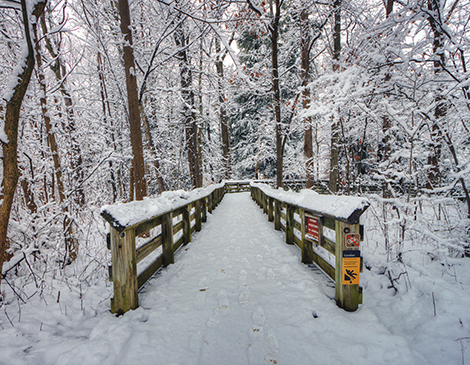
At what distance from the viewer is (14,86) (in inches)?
81.9

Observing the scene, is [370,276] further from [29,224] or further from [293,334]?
[29,224]

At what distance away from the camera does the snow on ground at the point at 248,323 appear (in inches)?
70.4

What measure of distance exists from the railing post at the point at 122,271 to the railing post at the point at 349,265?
95.7 inches

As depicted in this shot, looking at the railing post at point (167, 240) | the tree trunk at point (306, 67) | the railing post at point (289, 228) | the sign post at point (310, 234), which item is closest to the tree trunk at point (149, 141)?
the railing post at point (167, 240)

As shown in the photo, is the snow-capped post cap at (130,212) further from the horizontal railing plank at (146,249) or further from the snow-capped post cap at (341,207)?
the snow-capped post cap at (341,207)

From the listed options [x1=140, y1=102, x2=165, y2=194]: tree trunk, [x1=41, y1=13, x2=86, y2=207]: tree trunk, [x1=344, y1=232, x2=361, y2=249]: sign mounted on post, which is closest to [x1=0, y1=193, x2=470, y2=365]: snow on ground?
[x1=344, y1=232, x2=361, y2=249]: sign mounted on post

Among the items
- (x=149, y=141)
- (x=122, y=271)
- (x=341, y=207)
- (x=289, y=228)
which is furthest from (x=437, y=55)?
(x=149, y=141)

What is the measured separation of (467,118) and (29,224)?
8.08 meters

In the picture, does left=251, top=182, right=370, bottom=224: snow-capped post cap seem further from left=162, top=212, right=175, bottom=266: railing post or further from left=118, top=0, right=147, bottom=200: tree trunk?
left=118, top=0, right=147, bottom=200: tree trunk

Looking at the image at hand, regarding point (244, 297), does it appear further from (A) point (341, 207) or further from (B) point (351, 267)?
(A) point (341, 207)

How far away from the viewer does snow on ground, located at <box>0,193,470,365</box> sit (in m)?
1.79

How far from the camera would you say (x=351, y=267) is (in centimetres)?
233

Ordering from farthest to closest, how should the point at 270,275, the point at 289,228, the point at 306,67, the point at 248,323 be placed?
the point at 306,67
the point at 289,228
the point at 270,275
the point at 248,323

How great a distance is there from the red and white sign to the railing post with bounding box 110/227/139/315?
98.8 inches
